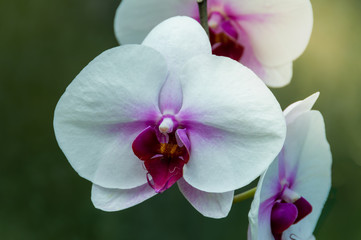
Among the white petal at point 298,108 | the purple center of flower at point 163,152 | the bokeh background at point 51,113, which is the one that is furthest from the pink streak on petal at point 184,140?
the bokeh background at point 51,113

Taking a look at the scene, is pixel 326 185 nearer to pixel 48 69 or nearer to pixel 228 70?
pixel 228 70

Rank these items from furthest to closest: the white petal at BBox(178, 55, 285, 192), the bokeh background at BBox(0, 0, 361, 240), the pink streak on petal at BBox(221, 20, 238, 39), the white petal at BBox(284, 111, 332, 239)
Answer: the bokeh background at BBox(0, 0, 361, 240), the pink streak on petal at BBox(221, 20, 238, 39), the white petal at BBox(284, 111, 332, 239), the white petal at BBox(178, 55, 285, 192)

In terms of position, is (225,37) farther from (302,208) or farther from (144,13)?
(302,208)

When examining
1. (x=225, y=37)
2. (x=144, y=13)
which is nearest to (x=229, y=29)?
(x=225, y=37)

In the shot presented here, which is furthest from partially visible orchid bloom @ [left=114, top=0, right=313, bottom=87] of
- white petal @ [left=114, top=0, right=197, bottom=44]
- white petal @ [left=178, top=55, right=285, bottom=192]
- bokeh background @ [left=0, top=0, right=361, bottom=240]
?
bokeh background @ [left=0, top=0, right=361, bottom=240]

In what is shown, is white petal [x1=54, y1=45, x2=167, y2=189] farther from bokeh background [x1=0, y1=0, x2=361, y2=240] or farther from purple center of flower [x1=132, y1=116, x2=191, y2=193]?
bokeh background [x1=0, y1=0, x2=361, y2=240]

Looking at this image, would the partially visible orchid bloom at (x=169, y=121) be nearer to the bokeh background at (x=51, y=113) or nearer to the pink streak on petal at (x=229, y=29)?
the pink streak on petal at (x=229, y=29)
